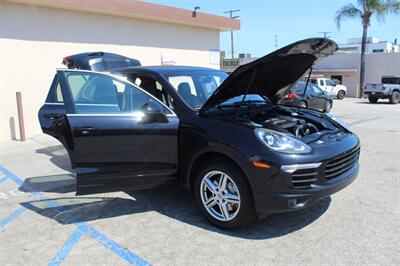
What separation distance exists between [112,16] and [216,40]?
5.13m

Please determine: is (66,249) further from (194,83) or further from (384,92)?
(384,92)

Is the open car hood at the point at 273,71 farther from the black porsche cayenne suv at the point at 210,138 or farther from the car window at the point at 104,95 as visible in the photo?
the car window at the point at 104,95

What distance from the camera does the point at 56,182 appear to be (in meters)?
5.61

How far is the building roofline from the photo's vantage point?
33.1 ft

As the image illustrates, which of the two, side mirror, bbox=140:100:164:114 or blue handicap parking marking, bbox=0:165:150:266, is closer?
blue handicap parking marking, bbox=0:165:150:266

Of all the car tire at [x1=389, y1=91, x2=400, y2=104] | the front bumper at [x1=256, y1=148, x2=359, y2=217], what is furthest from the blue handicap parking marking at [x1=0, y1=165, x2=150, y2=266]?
the car tire at [x1=389, y1=91, x2=400, y2=104]

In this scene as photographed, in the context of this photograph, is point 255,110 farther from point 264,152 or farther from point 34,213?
point 34,213

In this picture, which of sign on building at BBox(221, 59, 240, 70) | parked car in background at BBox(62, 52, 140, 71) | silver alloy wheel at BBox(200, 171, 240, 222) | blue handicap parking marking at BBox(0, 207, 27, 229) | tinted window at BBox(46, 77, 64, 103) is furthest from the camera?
sign on building at BBox(221, 59, 240, 70)

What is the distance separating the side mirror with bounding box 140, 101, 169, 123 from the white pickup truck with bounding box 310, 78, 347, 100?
938 inches

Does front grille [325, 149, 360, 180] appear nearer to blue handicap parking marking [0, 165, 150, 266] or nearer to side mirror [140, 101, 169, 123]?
side mirror [140, 101, 169, 123]

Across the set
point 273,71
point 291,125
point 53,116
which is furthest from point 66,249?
point 273,71

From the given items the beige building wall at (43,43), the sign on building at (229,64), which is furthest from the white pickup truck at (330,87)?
the beige building wall at (43,43)

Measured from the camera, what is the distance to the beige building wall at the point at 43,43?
9.44 meters

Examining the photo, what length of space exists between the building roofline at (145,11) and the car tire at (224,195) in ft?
26.5
